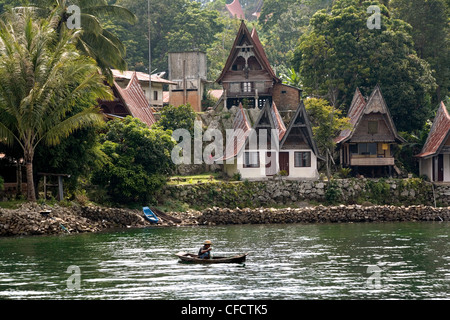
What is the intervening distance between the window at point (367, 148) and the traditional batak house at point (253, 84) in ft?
33.1

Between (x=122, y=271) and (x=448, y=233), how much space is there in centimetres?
2013

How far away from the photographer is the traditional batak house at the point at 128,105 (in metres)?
57.8

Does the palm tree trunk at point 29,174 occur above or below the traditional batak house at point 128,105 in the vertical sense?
below

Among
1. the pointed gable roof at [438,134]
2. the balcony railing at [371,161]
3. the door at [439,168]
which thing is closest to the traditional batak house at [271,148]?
the balcony railing at [371,161]

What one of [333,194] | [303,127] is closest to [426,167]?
[333,194]

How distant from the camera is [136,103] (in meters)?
61.1

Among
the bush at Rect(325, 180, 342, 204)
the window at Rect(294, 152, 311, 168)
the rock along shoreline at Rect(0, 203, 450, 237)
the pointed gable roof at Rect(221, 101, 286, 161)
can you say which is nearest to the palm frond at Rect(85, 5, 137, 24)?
the pointed gable roof at Rect(221, 101, 286, 161)

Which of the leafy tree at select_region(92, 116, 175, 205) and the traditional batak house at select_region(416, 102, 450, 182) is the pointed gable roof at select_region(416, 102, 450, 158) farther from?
the leafy tree at select_region(92, 116, 175, 205)

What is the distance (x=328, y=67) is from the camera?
2532 inches

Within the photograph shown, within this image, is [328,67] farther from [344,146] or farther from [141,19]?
[141,19]

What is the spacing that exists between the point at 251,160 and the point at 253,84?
14952 millimetres

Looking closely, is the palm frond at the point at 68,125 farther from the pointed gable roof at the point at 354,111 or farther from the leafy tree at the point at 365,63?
the leafy tree at the point at 365,63

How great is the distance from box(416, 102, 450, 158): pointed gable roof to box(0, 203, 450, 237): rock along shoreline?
6558 mm
